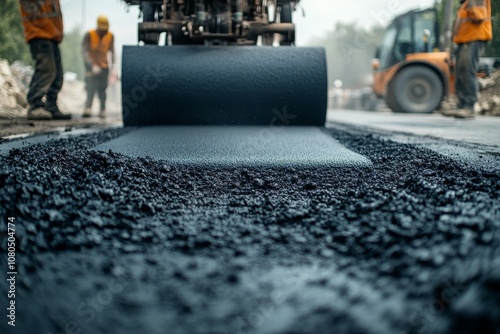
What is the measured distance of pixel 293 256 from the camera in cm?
89

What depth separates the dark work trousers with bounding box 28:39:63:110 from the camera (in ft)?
15.1

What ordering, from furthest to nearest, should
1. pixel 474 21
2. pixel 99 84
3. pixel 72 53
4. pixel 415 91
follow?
1. pixel 72 53
2. pixel 415 91
3. pixel 99 84
4. pixel 474 21

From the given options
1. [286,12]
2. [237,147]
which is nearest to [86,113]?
[286,12]

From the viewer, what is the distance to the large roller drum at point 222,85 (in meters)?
2.81

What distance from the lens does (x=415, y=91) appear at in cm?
830

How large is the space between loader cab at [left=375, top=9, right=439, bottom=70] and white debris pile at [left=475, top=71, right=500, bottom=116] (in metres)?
1.62

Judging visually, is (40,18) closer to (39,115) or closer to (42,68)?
(42,68)

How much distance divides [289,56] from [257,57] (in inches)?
8.5

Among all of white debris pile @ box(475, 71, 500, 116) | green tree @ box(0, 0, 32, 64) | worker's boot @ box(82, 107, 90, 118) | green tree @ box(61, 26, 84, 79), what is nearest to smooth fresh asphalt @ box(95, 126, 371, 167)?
worker's boot @ box(82, 107, 90, 118)

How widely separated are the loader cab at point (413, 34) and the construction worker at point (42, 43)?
6.77 metres

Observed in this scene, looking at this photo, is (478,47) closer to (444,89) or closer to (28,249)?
(444,89)

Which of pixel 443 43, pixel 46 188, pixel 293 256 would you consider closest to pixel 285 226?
pixel 293 256

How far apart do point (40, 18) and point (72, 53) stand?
32.6 m

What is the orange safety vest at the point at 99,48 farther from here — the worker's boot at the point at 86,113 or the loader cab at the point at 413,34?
the loader cab at the point at 413,34
